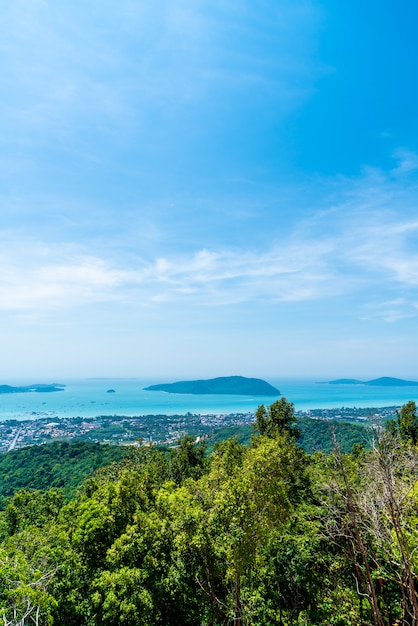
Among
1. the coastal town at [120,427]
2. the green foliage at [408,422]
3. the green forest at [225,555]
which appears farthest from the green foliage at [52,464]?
the green forest at [225,555]

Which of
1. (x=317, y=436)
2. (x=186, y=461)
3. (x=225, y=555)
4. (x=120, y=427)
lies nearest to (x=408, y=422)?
(x=186, y=461)

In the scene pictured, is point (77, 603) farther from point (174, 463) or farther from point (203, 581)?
point (174, 463)

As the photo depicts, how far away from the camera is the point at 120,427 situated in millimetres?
101188

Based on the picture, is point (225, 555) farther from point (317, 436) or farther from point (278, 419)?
point (317, 436)

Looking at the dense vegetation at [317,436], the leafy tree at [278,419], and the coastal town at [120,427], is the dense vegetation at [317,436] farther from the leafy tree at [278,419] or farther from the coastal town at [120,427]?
the leafy tree at [278,419]

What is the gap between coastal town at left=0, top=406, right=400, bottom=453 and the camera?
84.9m

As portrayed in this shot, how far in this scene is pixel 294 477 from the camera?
56.1ft

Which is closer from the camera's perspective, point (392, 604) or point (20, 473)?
point (392, 604)

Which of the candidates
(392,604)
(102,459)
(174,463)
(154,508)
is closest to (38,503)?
(154,508)

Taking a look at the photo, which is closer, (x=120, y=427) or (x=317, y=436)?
(x=317, y=436)

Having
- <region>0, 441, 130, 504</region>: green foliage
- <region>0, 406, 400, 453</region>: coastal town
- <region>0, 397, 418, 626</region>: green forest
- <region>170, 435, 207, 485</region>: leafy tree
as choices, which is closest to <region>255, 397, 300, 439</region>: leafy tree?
<region>170, 435, 207, 485</region>: leafy tree

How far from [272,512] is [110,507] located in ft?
14.5

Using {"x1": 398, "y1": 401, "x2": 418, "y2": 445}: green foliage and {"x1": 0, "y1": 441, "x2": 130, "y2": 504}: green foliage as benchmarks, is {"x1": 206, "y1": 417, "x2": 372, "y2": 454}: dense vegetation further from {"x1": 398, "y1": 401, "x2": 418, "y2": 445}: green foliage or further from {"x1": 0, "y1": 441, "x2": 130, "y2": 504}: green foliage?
{"x1": 0, "y1": 441, "x2": 130, "y2": 504}: green foliage

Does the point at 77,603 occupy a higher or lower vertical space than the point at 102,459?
higher
